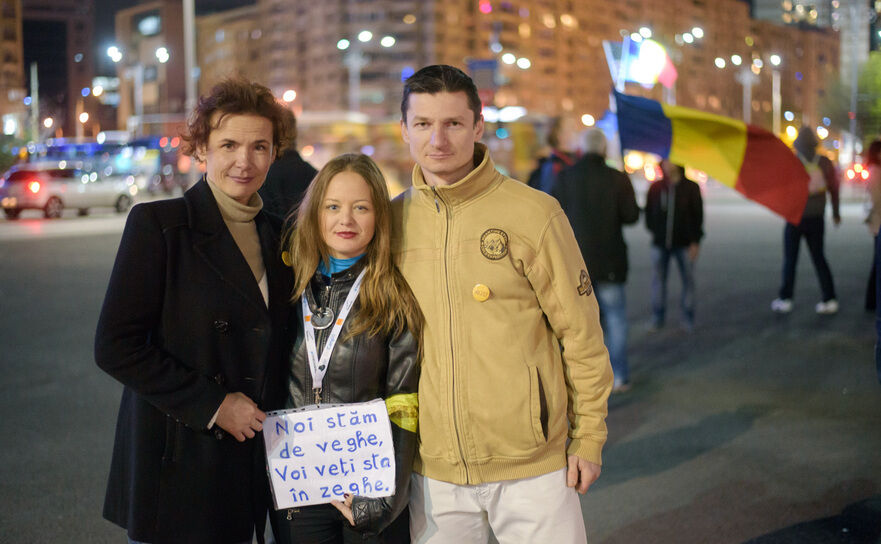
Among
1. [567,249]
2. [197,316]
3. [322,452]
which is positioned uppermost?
[567,249]

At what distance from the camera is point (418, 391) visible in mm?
2957

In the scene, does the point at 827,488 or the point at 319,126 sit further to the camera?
the point at 319,126

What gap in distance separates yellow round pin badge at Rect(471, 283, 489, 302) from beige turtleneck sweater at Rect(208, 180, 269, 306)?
25.6 inches

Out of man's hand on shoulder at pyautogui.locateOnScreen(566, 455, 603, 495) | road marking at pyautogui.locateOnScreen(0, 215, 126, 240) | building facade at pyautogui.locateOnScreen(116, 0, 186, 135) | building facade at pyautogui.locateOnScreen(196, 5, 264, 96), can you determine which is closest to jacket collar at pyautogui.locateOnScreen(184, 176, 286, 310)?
man's hand on shoulder at pyautogui.locateOnScreen(566, 455, 603, 495)

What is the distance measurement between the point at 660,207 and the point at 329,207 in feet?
28.2

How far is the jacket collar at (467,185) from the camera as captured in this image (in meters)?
2.88

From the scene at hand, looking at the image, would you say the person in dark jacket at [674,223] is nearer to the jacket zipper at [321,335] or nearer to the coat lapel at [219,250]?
the jacket zipper at [321,335]

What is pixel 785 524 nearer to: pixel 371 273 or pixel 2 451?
pixel 371 273

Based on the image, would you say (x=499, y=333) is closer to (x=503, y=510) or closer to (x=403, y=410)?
(x=403, y=410)

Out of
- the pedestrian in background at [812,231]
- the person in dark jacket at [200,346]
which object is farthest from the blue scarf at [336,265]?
the pedestrian in background at [812,231]

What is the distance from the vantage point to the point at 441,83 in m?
2.87

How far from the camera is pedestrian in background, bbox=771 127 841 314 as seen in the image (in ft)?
38.5

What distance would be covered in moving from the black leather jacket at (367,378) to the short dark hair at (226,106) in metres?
0.60

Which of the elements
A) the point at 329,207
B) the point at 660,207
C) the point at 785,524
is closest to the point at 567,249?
the point at 329,207
